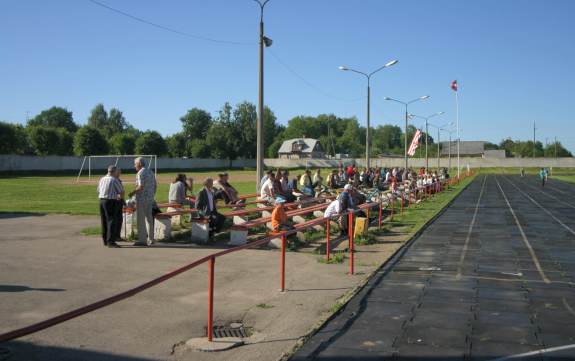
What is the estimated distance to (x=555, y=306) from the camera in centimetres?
701

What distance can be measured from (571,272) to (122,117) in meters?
146

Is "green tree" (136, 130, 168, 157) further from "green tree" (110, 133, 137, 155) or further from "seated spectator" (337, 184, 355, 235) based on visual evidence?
"seated spectator" (337, 184, 355, 235)

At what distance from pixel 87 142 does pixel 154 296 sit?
7668 centimetres

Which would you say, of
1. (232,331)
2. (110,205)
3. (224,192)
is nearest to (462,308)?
(232,331)

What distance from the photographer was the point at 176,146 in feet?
332

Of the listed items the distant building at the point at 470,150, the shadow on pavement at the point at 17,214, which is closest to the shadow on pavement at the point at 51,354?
the shadow on pavement at the point at 17,214

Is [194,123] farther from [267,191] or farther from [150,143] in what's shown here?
[267,191]

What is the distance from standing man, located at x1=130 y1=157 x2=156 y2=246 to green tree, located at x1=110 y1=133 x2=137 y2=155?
80877 mm

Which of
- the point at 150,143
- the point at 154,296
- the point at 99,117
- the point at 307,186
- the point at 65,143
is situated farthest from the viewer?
the point at 99,117

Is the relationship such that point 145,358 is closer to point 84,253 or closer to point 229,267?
point 229,267

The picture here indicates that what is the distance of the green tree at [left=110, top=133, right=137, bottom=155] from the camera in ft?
292

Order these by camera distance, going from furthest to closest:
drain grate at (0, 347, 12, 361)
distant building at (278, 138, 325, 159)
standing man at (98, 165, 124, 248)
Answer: distant building at (278, 138, 325, 159) → standing man at (98, 165, 124, 248) → drain grate at (0, 347, 12, 361)

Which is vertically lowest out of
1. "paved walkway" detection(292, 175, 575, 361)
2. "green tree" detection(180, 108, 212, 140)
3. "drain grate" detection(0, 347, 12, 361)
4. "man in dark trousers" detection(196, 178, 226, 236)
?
"paved walkway" detection(292, 175, 575, 361)

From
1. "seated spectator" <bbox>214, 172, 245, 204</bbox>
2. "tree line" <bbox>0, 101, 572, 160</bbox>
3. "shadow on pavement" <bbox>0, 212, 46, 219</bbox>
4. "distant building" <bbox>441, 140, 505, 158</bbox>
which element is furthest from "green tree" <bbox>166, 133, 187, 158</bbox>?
"seated spectator" <bbox>214, 172, 245, 204</bbox>
